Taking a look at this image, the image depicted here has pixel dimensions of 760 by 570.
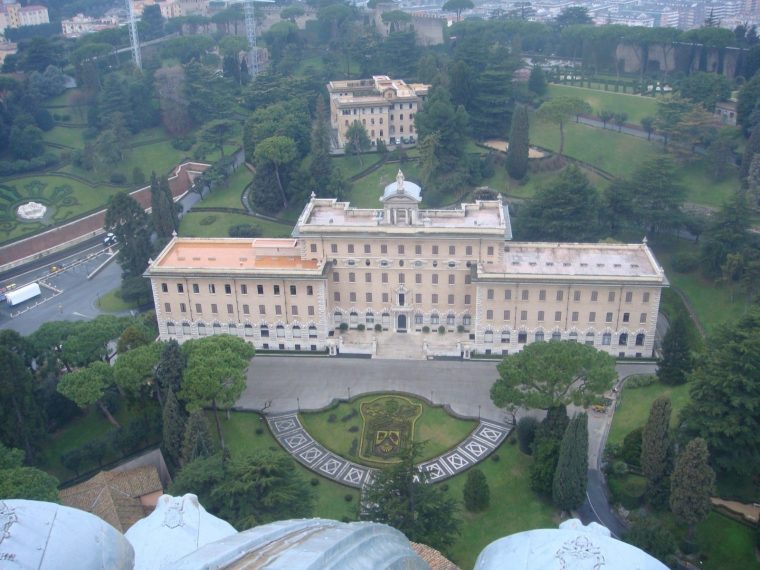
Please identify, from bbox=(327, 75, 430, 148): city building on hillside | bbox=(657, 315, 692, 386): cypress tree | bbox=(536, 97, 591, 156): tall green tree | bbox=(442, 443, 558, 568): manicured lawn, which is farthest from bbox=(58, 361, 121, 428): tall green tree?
bbox=(536, 97, 591, 156): tall green tree

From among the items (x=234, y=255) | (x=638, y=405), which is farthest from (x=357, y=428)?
(x=234, y=255)

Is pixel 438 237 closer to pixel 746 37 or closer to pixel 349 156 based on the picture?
pixel 349 156

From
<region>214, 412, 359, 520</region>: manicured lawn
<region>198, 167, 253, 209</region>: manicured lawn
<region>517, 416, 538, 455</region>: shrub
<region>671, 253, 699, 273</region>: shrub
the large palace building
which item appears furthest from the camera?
<region>198, 167, 253, 209</region>: manicured lawn

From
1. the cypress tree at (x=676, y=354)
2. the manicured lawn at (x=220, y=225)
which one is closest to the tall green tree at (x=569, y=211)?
the cypress tree at (x=676, y=354)

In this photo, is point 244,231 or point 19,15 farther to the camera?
point 19,15

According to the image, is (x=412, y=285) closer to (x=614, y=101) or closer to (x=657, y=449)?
(x=657, y=449)

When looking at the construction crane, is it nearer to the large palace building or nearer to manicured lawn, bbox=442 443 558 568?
the large palace building
